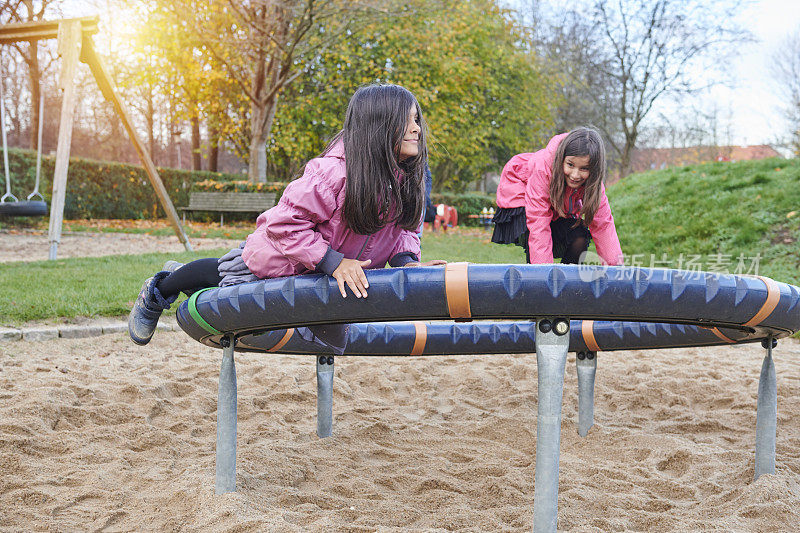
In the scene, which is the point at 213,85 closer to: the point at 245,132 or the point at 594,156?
the point at 245,132

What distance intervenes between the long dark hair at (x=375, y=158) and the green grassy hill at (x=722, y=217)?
613 centimetres

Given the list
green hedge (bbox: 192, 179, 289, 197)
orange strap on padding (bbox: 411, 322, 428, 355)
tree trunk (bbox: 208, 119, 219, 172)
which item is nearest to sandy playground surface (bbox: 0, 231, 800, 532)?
orange strap on padding (bbox: 411, 322, 428, 355)

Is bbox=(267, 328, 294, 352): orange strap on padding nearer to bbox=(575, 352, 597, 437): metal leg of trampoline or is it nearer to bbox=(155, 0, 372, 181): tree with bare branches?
bbox=(575, 352, 597, 437): metal leg of trampoline

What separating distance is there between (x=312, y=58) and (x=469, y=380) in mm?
17128

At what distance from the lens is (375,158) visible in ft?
7.50

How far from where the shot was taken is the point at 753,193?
1020 centimetres

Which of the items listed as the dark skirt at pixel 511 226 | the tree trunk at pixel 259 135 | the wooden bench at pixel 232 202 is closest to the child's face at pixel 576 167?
the dark skirt at pixel 511 226

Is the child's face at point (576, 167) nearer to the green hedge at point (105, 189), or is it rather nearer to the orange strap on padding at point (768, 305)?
the orange strap on padding at point (768, 305)

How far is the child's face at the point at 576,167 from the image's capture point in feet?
11.2

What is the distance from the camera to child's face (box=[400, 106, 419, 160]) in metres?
2.34

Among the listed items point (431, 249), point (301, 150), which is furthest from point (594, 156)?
point (301, 150)

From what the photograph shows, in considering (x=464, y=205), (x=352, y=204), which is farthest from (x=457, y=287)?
(x=464, y=205)

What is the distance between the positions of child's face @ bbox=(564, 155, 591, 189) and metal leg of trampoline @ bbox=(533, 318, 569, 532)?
5.66 feet

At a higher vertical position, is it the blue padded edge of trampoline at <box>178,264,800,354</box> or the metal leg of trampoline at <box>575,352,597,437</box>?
the blue padded edge of trampoline at <box>178,264,800,354</box>
